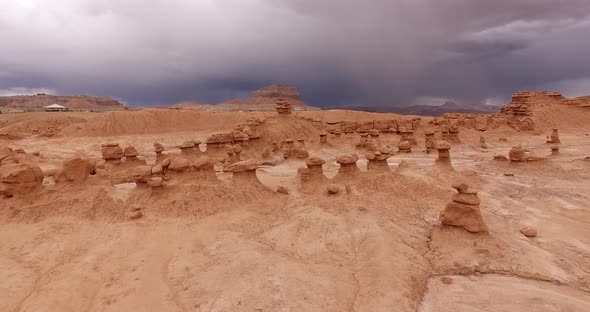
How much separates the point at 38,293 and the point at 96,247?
234 centimetres

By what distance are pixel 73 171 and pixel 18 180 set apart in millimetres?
1686

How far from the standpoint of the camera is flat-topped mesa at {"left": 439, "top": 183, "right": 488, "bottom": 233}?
11359mm

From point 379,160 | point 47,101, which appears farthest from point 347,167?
point 47,101

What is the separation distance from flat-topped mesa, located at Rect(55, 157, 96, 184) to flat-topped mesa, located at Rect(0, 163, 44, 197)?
2.56ft

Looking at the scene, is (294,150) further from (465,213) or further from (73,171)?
(465,213)

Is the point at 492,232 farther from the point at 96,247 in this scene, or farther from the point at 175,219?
the point at 96,247

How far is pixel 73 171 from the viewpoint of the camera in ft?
45.6

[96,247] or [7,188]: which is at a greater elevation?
[7,188]

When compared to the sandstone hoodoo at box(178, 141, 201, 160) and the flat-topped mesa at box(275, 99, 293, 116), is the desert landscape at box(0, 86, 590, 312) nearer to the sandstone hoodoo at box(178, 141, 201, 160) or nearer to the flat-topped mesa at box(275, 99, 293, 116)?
the sandstone hoodoo at box(178, 141, 201, 160)

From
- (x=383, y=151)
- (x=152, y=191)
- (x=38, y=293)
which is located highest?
(x=383, y=151)

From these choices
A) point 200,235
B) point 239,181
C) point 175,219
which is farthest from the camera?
point 239,181

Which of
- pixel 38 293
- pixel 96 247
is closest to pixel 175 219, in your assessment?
pixel 96 247

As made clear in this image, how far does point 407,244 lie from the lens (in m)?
11.5

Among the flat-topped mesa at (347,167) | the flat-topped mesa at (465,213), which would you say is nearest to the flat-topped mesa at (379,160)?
the flat-topped mesa at (347,167)
